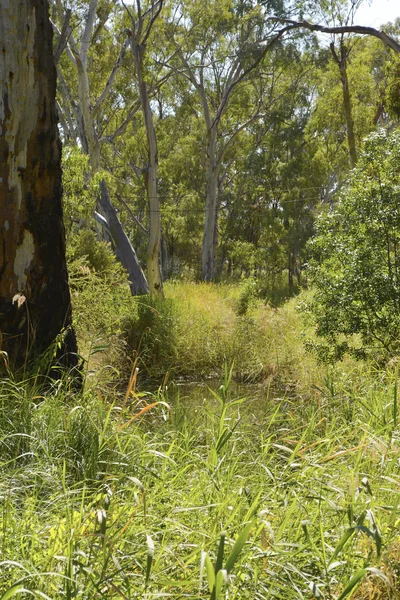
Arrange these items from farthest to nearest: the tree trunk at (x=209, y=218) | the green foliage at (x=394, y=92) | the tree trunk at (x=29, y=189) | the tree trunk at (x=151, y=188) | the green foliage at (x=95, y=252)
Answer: the tree trunk at (x=209, y=218)
the tree trunk at (x=151, y=188)
the green foliage at (x=394, y=92)
the green foliage at (x=95, y=252)
the tree trunk at (x=29, y=189)

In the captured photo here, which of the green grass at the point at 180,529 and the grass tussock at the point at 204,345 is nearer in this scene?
the green grass at the point at 180,529

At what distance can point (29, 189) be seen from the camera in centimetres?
402

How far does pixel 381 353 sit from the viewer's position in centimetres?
603

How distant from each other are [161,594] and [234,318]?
31.9 feet

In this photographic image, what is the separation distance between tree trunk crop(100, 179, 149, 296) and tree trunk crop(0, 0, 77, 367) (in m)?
8.67

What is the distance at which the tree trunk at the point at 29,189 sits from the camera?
392cm

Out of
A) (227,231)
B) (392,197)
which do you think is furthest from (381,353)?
(227,231)

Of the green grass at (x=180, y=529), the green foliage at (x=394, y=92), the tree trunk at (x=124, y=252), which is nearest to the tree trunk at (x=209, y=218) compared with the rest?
the tree trunk at (x=124, y=252)

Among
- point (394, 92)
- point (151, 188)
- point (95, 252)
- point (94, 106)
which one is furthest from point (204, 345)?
point (94, 106)

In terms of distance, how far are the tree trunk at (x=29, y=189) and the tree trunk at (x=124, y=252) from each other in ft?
28.4

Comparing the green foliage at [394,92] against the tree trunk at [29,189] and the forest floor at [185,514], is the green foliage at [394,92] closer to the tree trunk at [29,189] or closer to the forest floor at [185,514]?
the tree trunk at [29,189]

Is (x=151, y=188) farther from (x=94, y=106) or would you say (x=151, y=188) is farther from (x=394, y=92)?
(x=394, y=92)

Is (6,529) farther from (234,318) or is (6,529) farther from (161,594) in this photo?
(234,318)

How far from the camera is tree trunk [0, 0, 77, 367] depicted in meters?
3.92
